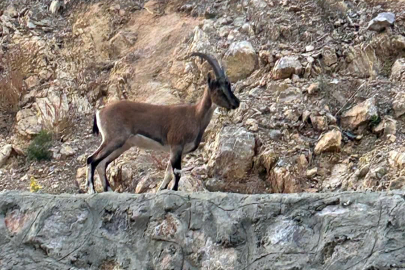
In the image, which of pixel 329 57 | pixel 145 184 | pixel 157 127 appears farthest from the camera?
pixel 329 57

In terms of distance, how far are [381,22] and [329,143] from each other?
3.22 m

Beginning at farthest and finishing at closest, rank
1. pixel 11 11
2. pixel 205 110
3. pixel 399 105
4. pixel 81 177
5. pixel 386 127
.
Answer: pixel 11 11, pixel 81 177, pixel 399 105, pixel 386 127, pixel 205 110

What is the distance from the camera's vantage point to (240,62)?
14.0 meters

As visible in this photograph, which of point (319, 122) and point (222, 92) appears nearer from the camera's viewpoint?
point (222, 92)

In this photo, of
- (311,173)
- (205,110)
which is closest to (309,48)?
(311,173)

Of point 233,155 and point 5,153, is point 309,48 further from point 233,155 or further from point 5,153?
point 5,153

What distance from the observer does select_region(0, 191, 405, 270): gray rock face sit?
5.84m

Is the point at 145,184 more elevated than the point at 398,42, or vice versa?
the point at 398,42

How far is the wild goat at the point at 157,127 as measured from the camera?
10.0 m

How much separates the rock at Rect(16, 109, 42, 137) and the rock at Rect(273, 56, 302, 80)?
4.83 m

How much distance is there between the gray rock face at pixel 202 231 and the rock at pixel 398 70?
7.04 metres

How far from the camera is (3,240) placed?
6707 mm

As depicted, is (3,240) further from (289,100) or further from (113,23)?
(113,23)

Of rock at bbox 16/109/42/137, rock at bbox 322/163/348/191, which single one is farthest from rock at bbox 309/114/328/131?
rock at bbox 16/109/42/137
